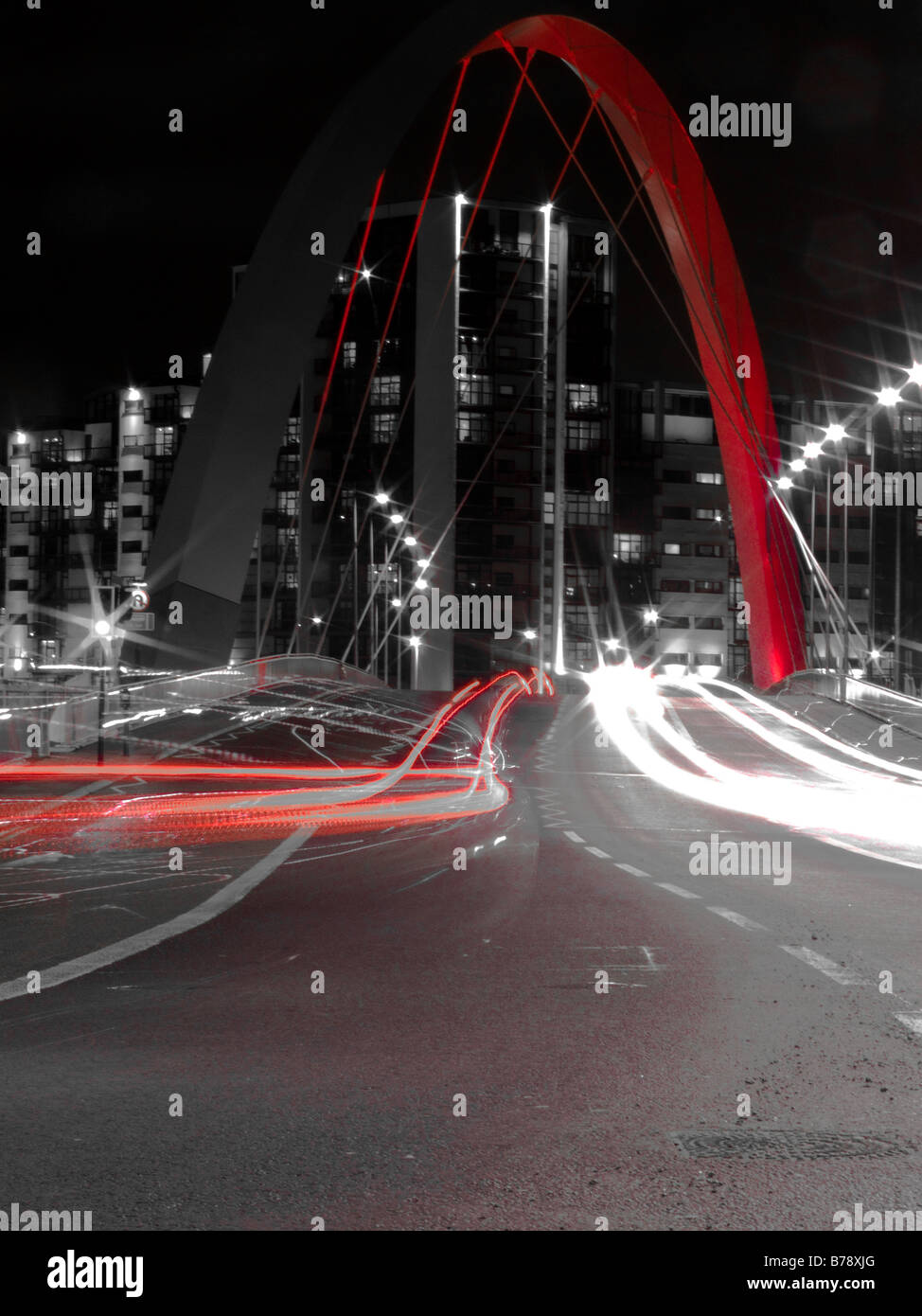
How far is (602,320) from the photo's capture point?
414 ft

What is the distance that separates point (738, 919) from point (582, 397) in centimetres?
11589

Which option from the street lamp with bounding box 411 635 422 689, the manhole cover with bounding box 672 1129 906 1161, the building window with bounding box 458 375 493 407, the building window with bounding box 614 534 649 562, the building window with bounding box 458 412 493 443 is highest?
the building window with bounding box 458 375 493 407

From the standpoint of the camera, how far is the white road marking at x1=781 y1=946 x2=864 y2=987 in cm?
885

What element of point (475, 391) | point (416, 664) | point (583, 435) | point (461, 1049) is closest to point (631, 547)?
point (583, 435)

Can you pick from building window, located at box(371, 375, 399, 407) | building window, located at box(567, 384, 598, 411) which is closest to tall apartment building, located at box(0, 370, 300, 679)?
building window, located at box(371, 375, 399, 407)

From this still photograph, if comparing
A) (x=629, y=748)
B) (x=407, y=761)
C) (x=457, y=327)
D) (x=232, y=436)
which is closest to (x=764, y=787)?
(x=407, y=761)

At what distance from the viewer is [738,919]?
11508 millimetres

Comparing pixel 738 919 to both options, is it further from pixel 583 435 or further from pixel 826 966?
pixel 583 435

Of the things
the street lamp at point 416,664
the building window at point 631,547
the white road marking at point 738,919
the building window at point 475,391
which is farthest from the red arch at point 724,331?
the building window at point 631,547

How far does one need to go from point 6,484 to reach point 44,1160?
489 ft

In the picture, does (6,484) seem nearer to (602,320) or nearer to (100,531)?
(100,531)

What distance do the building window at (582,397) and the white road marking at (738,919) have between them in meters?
114

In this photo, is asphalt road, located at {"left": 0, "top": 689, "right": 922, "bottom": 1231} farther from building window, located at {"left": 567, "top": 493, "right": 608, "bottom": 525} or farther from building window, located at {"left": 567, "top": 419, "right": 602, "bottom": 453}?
building window, located at {"left": 567, "top": 419, "right": 602, "bottom": 453}

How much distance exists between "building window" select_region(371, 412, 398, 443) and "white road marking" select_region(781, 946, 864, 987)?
4360 inches
